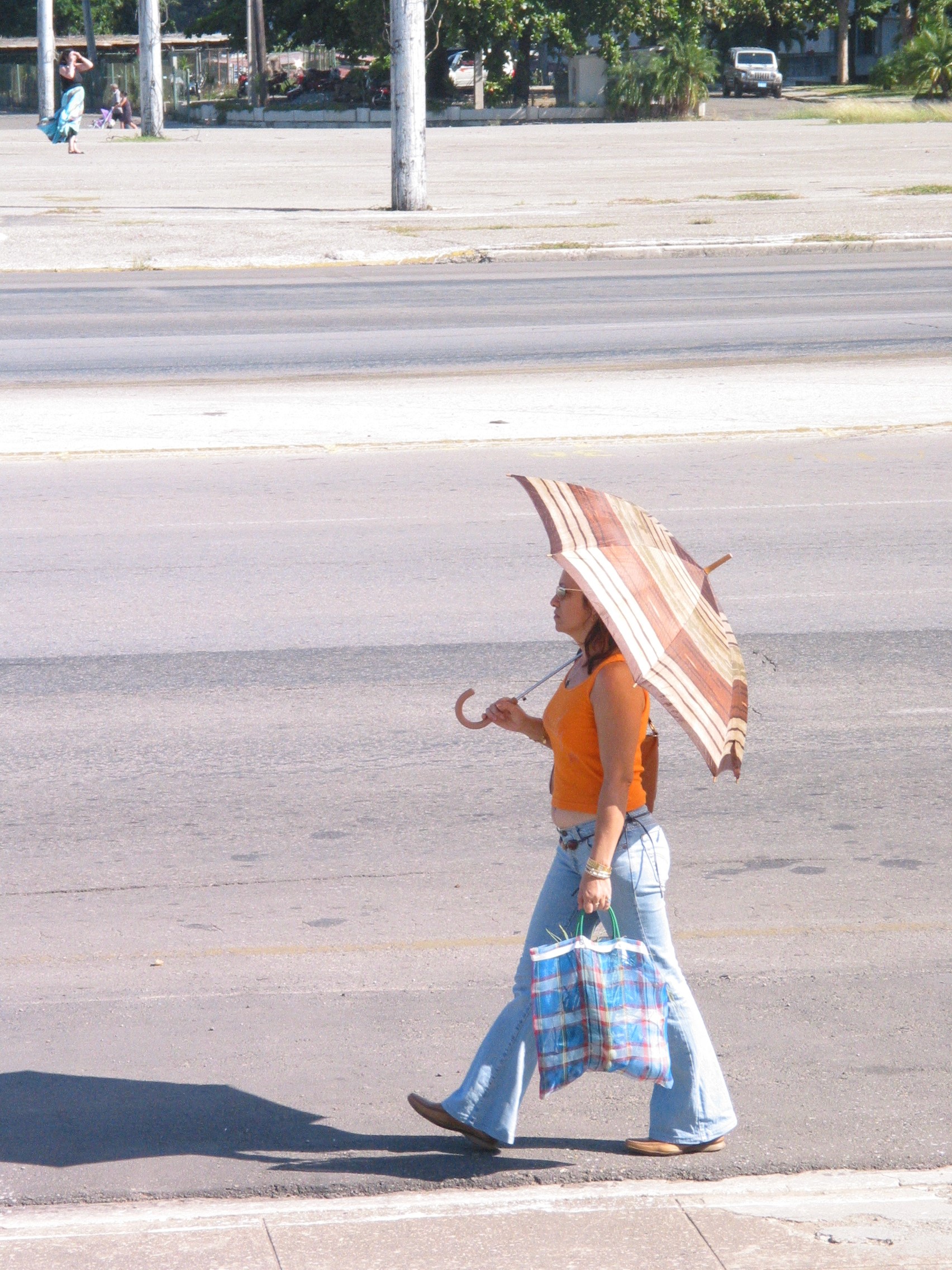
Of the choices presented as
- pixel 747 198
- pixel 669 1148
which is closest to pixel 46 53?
pixel 747 198

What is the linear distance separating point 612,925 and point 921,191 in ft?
99.8

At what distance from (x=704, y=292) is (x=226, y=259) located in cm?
769

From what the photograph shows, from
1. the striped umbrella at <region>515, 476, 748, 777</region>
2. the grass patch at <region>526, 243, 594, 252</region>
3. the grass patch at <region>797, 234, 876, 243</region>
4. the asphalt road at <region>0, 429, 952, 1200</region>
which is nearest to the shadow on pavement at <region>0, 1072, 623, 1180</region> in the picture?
the asphalt road at <region>0, 429, 952, 1200</region>

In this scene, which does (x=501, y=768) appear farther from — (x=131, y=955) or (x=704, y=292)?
(x=704, y=292)

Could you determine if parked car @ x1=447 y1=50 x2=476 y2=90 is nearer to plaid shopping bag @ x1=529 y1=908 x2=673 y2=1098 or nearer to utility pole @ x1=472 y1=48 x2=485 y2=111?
utility pole @ x1=472 y1=48 x2=485 y2=111

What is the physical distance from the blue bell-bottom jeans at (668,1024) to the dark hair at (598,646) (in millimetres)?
386

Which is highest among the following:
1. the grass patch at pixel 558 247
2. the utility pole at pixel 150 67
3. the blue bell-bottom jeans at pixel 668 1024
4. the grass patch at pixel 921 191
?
the utility pole at pixel 150 67

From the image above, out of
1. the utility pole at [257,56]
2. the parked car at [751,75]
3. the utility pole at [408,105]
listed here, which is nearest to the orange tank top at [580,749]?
the utility pole at [408,105]

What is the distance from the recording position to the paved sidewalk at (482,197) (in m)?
25.0

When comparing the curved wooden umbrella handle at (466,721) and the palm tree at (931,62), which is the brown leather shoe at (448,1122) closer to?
the curved wooden umbrella handle at (466,721)

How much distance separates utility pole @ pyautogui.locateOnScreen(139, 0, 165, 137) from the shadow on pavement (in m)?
40.4

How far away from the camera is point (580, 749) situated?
3.59 m

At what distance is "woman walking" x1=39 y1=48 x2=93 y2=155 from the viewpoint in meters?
39.2

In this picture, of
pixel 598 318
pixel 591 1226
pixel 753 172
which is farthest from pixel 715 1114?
pixel 753 172
